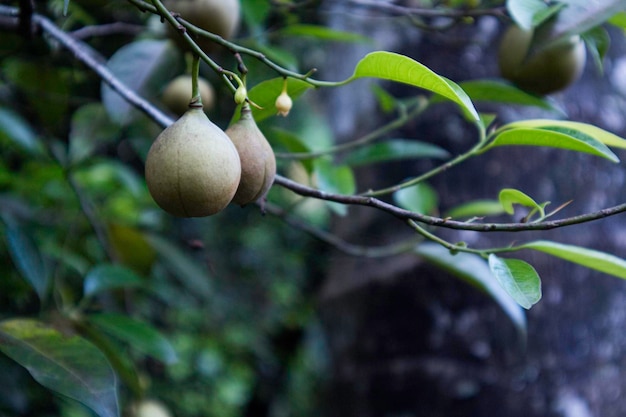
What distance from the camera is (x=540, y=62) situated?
74cm

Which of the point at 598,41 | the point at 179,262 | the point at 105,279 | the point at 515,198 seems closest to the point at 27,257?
the point at 105,279

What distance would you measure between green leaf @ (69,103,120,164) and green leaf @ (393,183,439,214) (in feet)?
1.46

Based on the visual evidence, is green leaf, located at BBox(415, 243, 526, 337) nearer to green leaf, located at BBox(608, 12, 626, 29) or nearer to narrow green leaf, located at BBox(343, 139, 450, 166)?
narrow green leaf, located at BBox(343, 139, 450, 166)

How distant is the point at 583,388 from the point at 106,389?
2.49ft

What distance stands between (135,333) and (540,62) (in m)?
0.59

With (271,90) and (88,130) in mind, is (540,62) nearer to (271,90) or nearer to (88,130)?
(271,90)

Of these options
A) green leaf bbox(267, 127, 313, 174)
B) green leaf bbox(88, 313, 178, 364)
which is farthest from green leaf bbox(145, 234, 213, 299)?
green leaf bbox(267, 127, 313, 174)

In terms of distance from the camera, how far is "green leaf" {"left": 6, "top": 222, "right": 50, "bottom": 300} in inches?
30.8

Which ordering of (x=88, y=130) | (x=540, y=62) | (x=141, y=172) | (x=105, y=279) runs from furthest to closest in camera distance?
(x=141, y=172) → (x=88, y=130) → (x=105, y=279) → (x=540, y=62)

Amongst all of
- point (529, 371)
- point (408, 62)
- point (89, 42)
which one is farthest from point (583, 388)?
point (89, 42)

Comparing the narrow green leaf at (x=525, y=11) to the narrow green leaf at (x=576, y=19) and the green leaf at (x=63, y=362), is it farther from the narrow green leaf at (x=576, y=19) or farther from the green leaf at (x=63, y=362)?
the green leaf at (x=63, y=362)

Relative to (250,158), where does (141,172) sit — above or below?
below

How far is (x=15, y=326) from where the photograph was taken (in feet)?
1.99

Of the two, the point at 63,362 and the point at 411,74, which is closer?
the point at 411,74
